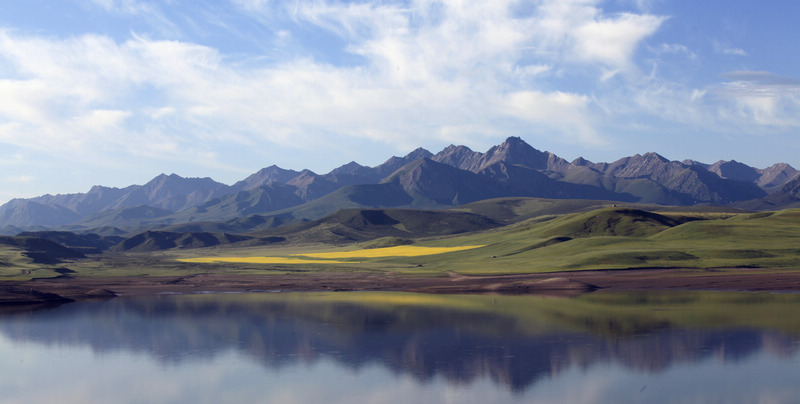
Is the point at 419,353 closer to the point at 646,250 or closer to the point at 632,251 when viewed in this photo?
the point at 632,251

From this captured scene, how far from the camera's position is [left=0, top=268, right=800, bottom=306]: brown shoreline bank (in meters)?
102

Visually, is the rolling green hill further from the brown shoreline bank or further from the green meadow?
the brown shoreline bank


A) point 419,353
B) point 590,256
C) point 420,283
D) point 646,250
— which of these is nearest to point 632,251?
point 646,250

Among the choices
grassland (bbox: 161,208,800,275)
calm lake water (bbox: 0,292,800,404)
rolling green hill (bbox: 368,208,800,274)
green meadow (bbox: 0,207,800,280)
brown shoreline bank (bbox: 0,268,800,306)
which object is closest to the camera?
calm lake water (bbox: 0,292,800,404)

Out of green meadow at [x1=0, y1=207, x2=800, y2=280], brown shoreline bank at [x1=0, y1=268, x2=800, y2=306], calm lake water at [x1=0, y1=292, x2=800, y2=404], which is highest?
green meadow at [x1=0, y1=207, x2=800, y2=280]

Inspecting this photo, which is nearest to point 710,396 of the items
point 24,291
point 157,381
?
point 157,381

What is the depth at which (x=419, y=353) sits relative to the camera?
182 feet

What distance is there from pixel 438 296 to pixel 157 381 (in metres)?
56.9

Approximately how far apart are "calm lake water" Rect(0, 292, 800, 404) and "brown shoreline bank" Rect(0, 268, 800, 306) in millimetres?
14933

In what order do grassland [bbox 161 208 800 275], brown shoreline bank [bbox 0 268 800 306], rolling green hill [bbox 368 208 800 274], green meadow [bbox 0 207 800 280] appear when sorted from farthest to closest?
green meadow [bbox 0 207 800 280]
grassland [bbox 161 208 800 275]
rolling green hill [bbox 368 208 800 274]
brown shoreline bank [bbox 0 268 800 306]

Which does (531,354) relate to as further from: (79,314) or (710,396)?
(79,314)

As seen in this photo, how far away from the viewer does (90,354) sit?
59.7m

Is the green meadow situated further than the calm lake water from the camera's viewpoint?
Yes

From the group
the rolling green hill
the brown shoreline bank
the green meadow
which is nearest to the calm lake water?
the brown shoreline bank
